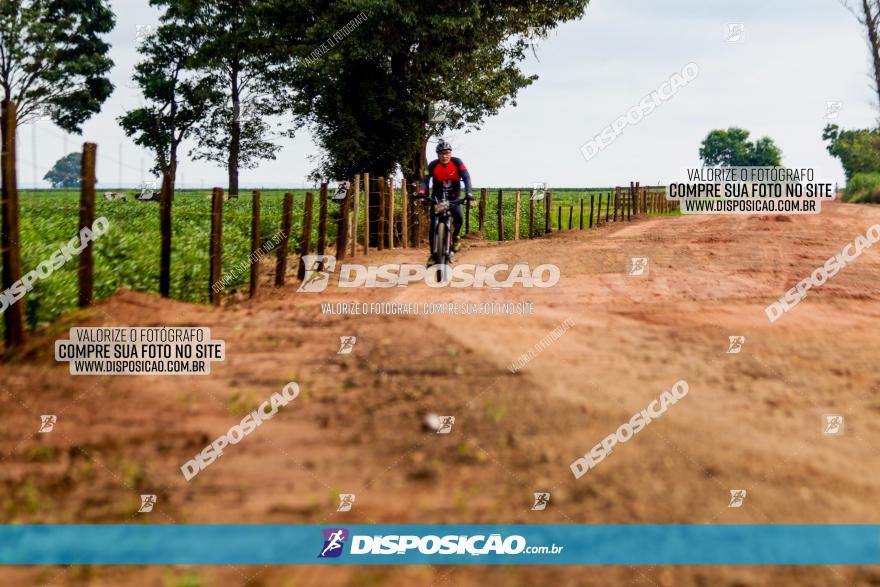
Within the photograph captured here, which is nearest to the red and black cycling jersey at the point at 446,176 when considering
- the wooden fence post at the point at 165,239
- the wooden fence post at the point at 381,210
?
the wooden fence post at the point at 165,239

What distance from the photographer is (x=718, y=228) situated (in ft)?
85.7

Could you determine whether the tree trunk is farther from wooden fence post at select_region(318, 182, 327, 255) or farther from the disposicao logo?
the disposicao logo

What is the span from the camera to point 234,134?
4388 cm

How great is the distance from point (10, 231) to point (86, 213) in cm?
98

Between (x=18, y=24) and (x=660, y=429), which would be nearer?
(x=660, y=429)

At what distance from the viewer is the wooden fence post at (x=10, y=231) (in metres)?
8.34

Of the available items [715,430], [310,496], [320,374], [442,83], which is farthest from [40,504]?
[442,83]

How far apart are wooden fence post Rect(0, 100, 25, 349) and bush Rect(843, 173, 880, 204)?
48243mm

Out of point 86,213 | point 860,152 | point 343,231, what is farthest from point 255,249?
point 860,152

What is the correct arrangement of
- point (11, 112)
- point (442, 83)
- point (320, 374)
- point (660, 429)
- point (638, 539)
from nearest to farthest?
point (638, 539)
point (660, 429)
point (320, 374)
point (11, 112)
point (442, 83)

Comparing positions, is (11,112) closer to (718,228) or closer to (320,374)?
(320,374)

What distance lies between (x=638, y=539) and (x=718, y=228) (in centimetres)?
2309

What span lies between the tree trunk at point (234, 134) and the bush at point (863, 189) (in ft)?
121

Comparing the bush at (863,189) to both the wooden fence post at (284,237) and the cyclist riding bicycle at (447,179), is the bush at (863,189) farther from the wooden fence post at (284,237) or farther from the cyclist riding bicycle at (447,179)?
the wooden fence post at (284,237)
